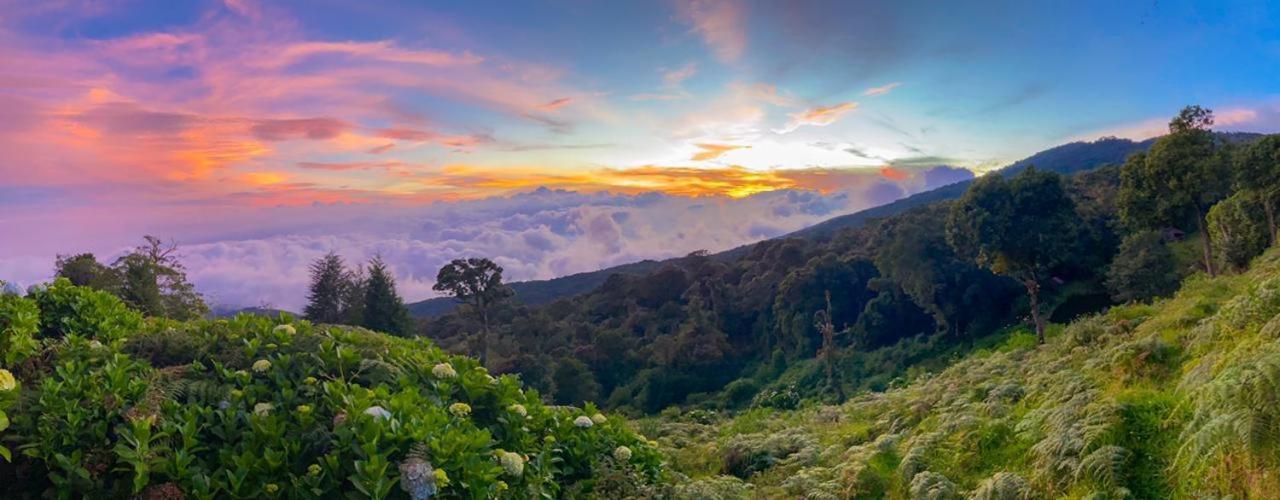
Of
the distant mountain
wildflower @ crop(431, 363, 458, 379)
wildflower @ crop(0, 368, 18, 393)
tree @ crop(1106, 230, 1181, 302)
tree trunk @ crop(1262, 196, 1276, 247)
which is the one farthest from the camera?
the distant mountain

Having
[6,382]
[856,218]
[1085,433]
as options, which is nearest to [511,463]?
[6,382]

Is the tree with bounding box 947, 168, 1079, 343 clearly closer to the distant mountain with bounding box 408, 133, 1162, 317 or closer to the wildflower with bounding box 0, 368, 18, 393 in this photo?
the wildflower with bounding box 0, 368, 18, 393

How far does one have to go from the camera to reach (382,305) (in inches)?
1307

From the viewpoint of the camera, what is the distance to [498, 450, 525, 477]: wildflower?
6.44 metres

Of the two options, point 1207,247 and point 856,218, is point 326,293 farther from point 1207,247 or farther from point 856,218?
point 856,218

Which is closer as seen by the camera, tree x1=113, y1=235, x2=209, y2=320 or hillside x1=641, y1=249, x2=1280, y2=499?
hillside x1=641, y1=249, x2=1280, y2=499

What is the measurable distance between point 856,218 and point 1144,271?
100 m

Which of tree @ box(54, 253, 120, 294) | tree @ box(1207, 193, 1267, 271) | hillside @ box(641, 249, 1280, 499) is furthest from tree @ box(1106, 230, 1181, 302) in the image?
tree @ box(54, 253, 120, 294)

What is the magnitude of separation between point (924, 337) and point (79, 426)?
38.6 meters

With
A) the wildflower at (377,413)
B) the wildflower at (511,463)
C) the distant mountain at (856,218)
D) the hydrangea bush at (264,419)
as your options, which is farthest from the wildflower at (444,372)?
the distant mountain at (856,218)

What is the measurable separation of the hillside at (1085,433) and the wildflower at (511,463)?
7.09 feet

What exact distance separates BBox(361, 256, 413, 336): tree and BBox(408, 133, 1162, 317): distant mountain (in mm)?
44457

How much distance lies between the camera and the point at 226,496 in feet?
18.9

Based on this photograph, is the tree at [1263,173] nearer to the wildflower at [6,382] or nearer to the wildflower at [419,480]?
the wildflower at [419,480]
